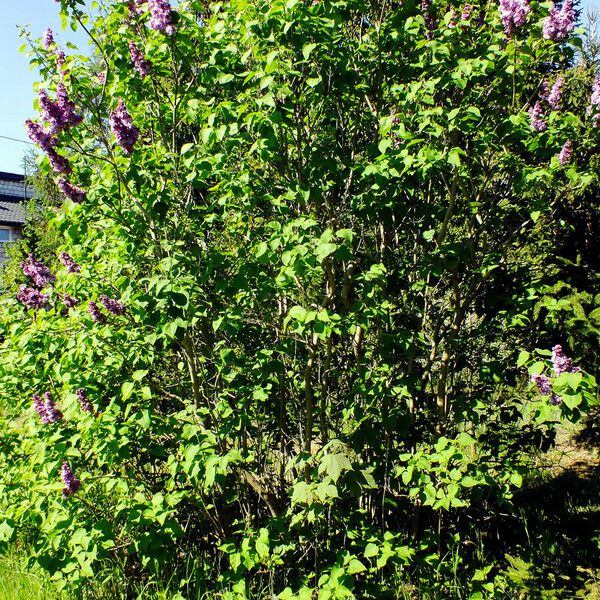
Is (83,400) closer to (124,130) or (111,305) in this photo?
(111,305)

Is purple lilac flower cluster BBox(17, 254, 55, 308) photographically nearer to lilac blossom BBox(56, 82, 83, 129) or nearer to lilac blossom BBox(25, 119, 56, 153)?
lilac blossom BBox(25, 119, 56, 153)

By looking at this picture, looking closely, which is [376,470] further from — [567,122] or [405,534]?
[567,122]

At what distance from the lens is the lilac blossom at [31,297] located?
10.00 ft

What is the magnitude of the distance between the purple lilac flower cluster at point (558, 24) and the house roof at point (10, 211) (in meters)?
27.0

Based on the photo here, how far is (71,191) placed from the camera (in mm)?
2484

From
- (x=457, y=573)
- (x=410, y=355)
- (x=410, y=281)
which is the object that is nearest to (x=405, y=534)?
(x=457, y=573)

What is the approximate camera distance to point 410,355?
3.07 meters

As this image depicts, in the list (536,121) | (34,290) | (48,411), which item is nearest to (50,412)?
(48,411)

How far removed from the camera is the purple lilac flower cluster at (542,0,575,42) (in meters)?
2.67

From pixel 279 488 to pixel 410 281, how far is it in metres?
1.59

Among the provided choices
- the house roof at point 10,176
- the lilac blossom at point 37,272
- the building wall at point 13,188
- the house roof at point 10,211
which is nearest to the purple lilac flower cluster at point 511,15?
the lilac blossom at point 37,272

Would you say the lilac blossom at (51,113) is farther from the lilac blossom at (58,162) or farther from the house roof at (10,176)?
the house roof at (10,176)

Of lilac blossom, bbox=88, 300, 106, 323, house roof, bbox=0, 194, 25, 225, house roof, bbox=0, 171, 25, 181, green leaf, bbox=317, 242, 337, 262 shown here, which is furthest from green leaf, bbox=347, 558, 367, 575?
house roof, bbox=0, 171, 25, 181

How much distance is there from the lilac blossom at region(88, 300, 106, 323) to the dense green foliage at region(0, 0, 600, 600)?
3 cm
